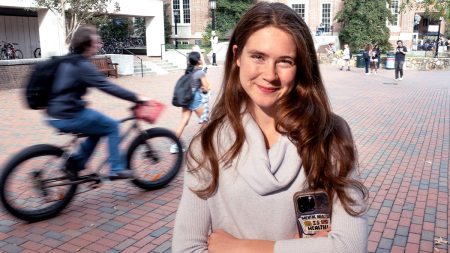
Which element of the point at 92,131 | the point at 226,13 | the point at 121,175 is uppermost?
the point at 226,13

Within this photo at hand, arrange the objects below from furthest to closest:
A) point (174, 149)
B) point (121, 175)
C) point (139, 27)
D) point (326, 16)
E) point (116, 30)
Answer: point (326, 16)
point (139, 27)
point (116, 30)
point (174, 149)
point (121, 175)

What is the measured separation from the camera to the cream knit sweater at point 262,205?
1.38m

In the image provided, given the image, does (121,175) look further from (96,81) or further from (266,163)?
(266,163)

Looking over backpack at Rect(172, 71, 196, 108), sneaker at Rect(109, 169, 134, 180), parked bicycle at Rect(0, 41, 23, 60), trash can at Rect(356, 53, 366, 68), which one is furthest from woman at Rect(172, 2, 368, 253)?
trash can at Rect(356, 53, 366, 68)

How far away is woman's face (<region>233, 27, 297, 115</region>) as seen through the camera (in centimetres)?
140

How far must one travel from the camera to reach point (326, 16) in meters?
41.0

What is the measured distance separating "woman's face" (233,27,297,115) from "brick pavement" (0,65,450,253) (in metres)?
2.67

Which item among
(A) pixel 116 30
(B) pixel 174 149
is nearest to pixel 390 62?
(A) pixel 116 30

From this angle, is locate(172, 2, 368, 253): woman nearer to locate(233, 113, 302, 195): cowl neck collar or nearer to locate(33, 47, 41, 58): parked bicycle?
locate(233, 113, 302, 195): cowl neck collar

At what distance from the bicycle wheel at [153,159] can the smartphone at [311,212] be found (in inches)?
143

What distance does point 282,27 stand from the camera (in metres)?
1.38

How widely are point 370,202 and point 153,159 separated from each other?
102 inches

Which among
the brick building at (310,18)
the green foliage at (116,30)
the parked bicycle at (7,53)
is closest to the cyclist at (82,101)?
the parked bicycle at (7,53)

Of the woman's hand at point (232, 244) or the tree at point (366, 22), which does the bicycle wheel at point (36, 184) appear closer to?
the woman's hand at point (232, 244)
